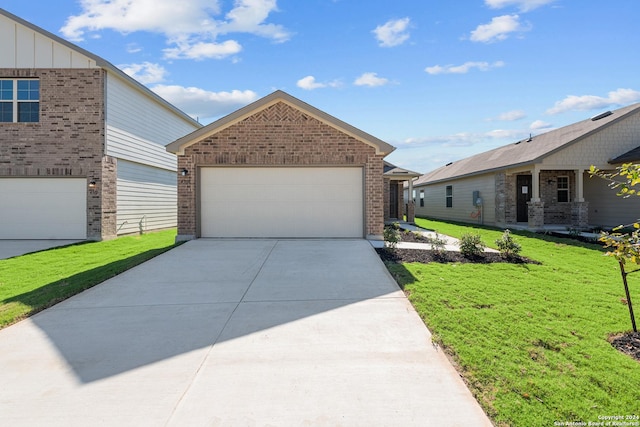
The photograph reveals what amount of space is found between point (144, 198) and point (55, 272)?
27.7 feet

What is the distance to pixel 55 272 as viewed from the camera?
7648 millimetres

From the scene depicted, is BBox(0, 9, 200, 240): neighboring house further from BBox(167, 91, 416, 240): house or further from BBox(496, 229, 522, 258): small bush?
BBox(496, 229, 522, 258): small bush

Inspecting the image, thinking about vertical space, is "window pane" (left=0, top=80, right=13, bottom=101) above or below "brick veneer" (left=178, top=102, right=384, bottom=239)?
above

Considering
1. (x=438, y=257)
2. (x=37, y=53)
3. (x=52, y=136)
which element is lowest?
(x=438, y=257)

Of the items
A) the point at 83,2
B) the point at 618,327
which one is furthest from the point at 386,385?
the point at 83,2

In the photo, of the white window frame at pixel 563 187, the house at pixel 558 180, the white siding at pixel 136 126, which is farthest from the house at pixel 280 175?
the white window frame at pixel 563 187

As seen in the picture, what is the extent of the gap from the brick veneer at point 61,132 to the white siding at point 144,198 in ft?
4.38

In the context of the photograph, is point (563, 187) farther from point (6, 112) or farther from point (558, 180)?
point (6, 112)

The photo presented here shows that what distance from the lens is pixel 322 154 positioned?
36.8 feet

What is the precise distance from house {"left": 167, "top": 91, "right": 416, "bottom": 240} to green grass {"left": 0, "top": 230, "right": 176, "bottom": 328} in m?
2.33

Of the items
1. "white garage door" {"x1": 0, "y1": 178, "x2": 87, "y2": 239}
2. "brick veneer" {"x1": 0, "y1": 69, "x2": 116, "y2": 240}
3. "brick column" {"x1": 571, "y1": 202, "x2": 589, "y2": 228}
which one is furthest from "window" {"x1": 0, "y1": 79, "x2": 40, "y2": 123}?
"brick column" {"x1": 571, "y1": 202, "x2": 589, "y2": 228}

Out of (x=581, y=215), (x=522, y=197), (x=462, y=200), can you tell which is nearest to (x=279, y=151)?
(x=581, y=215)

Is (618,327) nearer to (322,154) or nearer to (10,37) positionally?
(322,154)

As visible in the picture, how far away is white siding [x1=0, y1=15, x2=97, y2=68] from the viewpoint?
12453mm
